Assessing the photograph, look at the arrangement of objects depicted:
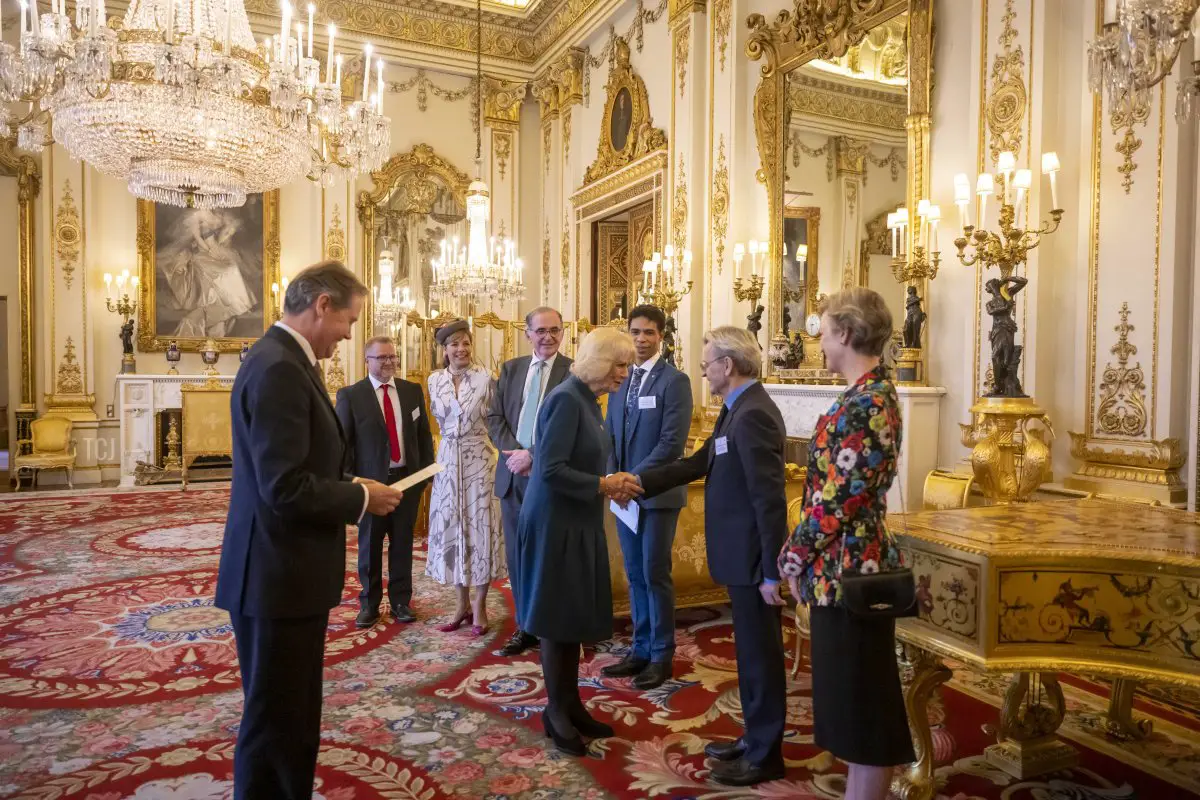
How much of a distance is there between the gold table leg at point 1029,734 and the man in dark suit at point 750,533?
2.71ft

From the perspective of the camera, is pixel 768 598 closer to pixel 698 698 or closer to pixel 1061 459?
pixel 698 698

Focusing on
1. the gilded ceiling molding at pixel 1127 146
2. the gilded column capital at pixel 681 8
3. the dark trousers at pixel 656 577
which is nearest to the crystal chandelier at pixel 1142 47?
the gilded ceiling molding at pixel 1127 146

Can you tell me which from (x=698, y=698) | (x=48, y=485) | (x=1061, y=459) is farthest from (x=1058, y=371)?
(x=48, y=485)

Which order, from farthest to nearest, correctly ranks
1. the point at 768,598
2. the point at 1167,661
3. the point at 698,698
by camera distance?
1. the point at 698,698
2. the point at 768,598
3. the point at 1167,661

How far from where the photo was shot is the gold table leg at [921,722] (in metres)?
2.40

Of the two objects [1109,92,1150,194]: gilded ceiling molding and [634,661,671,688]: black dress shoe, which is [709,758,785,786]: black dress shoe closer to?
[634,661,671,688]: black dress shoe

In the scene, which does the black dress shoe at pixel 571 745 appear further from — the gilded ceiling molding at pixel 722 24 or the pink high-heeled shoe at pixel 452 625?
the gilded ceiling molding at pixel 722 24

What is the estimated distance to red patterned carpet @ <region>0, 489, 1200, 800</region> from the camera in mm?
2625

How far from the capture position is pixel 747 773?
2619 mm

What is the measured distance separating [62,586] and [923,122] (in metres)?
6.52

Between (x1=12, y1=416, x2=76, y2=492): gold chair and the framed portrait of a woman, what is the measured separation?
135cm

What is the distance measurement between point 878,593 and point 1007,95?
13.1 ft

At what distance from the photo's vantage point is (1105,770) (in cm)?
277

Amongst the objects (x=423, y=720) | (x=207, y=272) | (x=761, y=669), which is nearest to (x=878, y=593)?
(x=761, y=669)
